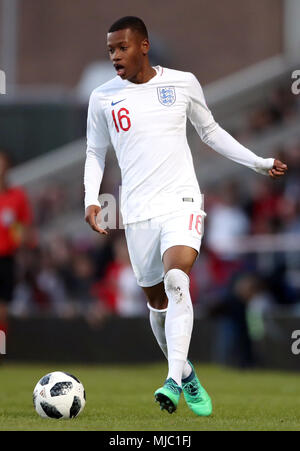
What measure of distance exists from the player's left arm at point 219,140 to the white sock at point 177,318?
977mm

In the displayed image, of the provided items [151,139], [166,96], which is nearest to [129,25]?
[166,96]

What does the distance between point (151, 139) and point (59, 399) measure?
5.83 ft

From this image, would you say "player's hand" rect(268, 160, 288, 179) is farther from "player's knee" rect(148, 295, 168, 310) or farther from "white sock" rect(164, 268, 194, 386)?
"player's knee" rect(148, 295, 168, 310)

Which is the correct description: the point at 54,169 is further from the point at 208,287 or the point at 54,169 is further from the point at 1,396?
the point at 1,396

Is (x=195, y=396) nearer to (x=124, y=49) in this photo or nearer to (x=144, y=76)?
→ (x=144, y=76)

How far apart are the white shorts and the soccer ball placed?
87 cm

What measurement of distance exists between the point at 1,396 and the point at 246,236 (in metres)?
6.14

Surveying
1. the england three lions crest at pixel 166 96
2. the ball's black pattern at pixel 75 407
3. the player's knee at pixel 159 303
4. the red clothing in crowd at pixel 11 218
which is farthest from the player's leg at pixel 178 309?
the red clothing in crowd at pixel 11 218

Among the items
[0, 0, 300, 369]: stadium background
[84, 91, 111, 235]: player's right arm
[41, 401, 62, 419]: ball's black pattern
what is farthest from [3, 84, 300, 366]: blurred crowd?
[41, 401, 62, 419]: ball's black pattern

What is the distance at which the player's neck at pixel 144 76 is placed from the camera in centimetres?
758

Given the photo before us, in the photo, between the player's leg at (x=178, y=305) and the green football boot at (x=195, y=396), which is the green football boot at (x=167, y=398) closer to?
the player's leg at (x=178, y=305)

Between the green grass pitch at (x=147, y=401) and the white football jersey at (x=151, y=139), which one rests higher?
the white football jersey at (x=151, y=139)

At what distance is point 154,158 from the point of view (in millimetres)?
7465
